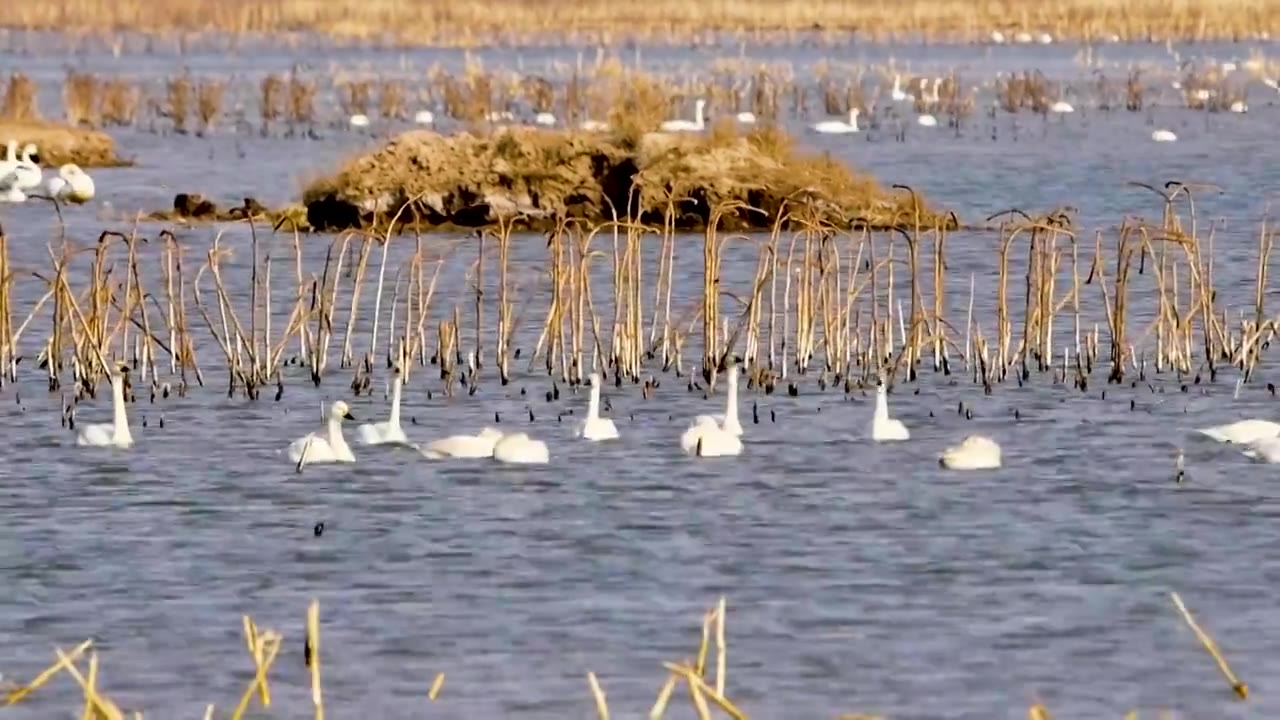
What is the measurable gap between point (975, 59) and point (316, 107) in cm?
1976

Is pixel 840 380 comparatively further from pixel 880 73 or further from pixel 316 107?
pixel 880 73

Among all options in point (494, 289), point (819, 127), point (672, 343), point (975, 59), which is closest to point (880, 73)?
point (975, 59)

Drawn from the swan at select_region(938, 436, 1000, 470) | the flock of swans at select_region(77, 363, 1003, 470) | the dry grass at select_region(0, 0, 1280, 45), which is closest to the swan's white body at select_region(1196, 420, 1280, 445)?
the flock of swans at select_region(77, 363, 1003, 470)

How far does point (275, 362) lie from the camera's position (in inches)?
699

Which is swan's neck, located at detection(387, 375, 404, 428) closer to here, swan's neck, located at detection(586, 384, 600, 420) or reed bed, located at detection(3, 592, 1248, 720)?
swan's neck, located at detection(586, 384, 600, 420)

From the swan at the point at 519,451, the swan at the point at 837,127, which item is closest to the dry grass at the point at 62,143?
the swan at the point at 837,127

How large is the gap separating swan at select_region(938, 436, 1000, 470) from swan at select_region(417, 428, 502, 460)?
2216mm

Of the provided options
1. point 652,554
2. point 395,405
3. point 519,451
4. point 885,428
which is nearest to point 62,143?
point 395,405

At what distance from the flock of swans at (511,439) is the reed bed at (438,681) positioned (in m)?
3.80

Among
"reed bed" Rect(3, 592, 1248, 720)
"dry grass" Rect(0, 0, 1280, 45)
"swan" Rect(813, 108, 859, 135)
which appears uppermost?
"reed bed" Rect(3, 592, 1248, 720)

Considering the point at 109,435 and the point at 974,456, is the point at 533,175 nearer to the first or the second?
the point at 109,435

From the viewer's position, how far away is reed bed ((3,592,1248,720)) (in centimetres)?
799

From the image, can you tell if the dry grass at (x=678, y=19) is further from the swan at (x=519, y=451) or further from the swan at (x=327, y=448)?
the swan at (x=327, y=448)

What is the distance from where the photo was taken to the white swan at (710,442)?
1547cm
